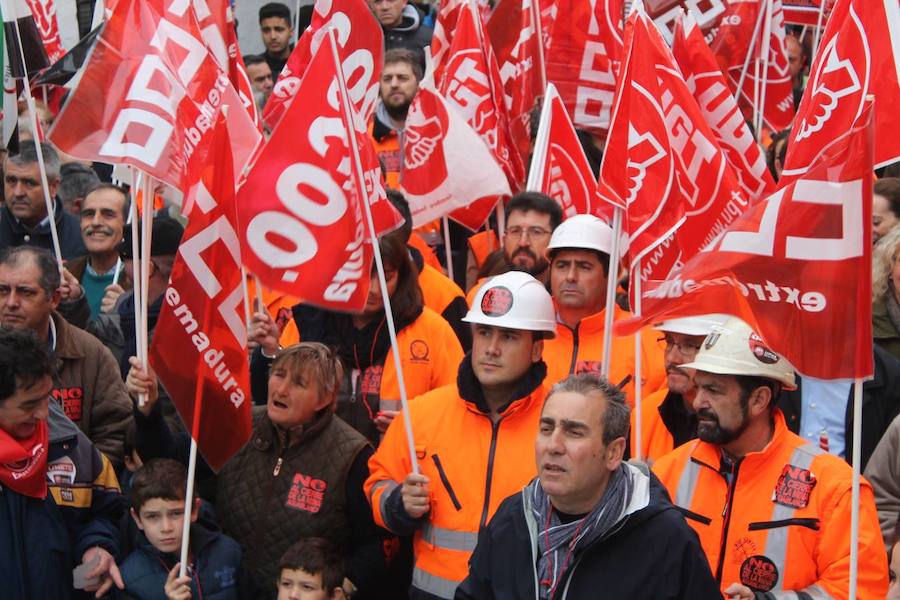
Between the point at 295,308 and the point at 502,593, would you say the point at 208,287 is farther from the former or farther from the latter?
the point at 502,593

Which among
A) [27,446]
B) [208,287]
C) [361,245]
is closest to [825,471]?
[361,245]

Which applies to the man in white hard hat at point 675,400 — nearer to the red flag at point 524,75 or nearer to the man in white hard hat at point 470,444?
the man in white hard hat at point 470,444

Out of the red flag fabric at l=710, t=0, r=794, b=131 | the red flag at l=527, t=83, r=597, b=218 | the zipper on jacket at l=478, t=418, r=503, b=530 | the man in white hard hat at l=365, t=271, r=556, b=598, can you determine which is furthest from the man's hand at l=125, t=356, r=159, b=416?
the red flag fabric at l=710, t=0, r=794, b=131

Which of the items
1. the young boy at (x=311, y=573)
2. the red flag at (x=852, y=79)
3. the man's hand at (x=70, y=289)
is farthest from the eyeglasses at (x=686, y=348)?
the man's hand at (x=70, y=289)

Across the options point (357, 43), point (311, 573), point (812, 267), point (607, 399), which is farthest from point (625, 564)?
point (357, 43)

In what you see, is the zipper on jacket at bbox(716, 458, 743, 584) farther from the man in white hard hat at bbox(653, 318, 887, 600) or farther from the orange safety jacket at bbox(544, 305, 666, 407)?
the orange safety jacket at bbox(544, 305, 666, 407)

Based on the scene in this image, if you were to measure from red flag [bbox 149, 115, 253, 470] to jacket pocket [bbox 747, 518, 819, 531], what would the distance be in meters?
2.13

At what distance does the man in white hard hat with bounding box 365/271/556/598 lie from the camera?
548 centimetres

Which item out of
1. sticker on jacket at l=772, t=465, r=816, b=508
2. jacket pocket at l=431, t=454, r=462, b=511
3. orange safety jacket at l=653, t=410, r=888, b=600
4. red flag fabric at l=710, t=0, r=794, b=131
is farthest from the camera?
red flag fabric at l=710, t=0, r=794, b=131

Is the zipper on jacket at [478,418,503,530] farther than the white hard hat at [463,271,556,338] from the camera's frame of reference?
No

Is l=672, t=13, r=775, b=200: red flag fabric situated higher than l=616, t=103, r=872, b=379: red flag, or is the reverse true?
l=672, t=13, r=775, b=200: red flag fabric

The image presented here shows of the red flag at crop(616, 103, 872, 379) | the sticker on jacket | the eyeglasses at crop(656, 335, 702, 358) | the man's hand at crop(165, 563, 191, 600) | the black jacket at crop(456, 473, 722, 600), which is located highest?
the red flag at crop(616, 103, 872, 379)

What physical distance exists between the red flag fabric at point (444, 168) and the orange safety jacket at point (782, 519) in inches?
135

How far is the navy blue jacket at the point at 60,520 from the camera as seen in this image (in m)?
5.39
